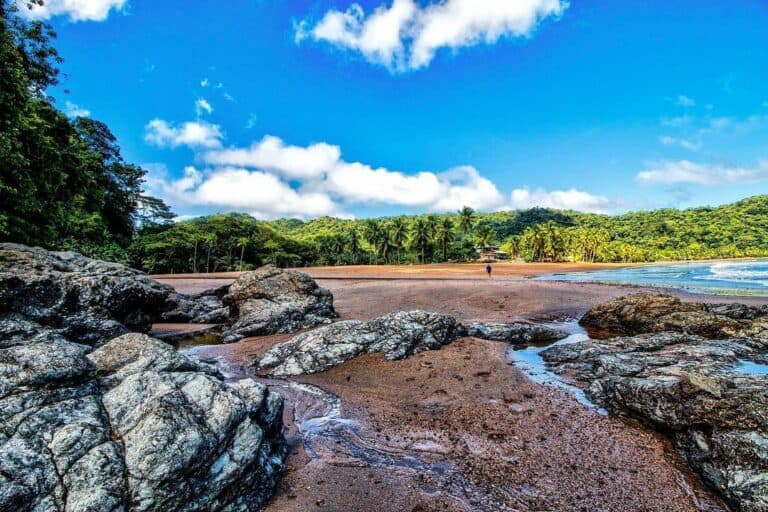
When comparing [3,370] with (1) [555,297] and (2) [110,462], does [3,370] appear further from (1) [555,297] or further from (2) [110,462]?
(1) [555,297]

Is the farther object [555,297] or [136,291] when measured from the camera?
[555,297]

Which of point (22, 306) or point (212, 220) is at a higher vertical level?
point (212, 220)

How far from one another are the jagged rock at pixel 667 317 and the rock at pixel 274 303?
12.3 meters

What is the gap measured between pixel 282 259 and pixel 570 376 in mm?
85067

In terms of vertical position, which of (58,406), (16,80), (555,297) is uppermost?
(16,80)

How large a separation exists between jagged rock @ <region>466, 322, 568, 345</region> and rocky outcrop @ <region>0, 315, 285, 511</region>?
9.58m

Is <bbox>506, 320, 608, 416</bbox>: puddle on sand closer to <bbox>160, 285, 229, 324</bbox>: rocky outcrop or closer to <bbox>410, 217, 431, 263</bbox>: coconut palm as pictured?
<bbox>160, 285, 229, 324</bbox>: rocky outcrop

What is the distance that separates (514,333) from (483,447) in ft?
26.2

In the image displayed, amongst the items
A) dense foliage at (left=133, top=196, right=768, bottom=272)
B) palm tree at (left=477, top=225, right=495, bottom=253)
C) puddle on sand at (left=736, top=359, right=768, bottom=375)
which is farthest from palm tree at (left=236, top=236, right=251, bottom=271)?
puddle on sand at (left=736, top=359, right=768, bottom=375)

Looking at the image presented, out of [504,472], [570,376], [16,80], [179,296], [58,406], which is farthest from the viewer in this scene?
[179,296]

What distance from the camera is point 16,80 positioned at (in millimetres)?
12773

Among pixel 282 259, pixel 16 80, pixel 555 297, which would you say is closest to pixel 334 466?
pixel 16 80

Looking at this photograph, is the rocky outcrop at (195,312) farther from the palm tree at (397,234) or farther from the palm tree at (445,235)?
the palm tree at (445,235)

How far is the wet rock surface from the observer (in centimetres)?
518
